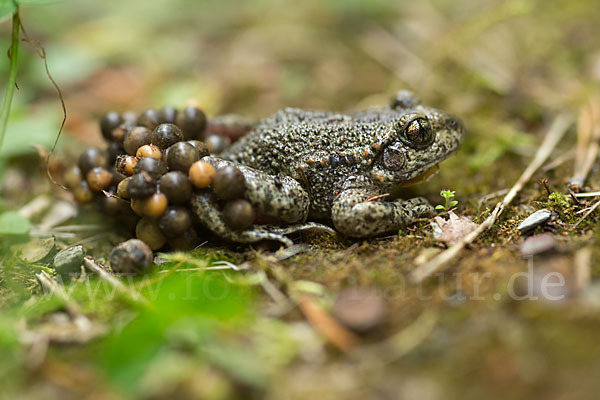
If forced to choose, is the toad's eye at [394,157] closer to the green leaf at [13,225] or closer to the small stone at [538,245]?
the small stone at [538,245]

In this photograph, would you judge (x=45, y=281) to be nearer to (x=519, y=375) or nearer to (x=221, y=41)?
(x=519, y=375)

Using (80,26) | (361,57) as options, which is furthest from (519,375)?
(80,26)

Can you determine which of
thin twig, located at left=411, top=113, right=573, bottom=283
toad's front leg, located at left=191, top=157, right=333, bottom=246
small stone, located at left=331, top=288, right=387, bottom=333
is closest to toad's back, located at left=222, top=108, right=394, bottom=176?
toad's front leg, located at left=191, top=157, right=333, bottom=246

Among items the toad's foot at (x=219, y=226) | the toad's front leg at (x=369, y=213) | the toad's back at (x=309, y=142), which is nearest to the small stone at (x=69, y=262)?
the toad's foot at (x=219, y=226)

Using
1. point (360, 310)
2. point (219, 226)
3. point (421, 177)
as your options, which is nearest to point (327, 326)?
point (360, 310)

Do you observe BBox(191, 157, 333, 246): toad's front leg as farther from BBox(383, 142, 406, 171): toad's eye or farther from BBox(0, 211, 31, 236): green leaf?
BBox(0, 211, 31, 236): green leaf

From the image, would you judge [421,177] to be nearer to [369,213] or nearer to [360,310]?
[369,213]

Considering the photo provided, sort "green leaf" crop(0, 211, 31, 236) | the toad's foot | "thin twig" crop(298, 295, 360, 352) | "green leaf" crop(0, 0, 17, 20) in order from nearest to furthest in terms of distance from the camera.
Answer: "thin twig" crop(298, 295, 360, 352), "green leaf" crop(0, 0, 17, 20), the toad's foot, "green leaf" crop(0, 211, 31, 236)
